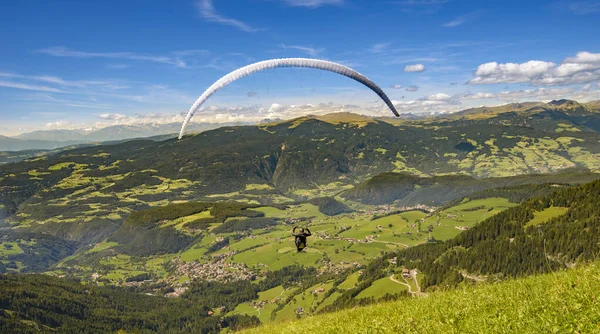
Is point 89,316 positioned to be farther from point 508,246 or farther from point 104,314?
point 508,246

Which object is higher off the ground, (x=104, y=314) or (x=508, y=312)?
(x=508, y=312)

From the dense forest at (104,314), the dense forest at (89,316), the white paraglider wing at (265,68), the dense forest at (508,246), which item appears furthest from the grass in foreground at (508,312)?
the dense forest at (89,316)

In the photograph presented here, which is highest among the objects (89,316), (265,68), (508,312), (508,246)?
(265,68)

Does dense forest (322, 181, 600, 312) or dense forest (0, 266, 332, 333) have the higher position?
dense forest (322, 181, 600, 312)

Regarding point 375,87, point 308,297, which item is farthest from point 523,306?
point 308,297

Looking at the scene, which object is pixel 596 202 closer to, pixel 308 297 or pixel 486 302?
pixel 308 297

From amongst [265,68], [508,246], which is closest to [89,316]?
[508,246]

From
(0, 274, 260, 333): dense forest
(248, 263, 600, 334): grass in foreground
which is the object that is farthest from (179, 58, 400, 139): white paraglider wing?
(0, 274, 260, 333): dense forest

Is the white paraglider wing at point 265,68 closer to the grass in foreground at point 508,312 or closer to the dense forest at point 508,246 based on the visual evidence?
the grass in foreground at point 508,312

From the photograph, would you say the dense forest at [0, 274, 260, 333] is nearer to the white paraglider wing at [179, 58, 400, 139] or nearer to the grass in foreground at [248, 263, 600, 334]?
the white paraglider wing at [179, 58, 400, 139]
